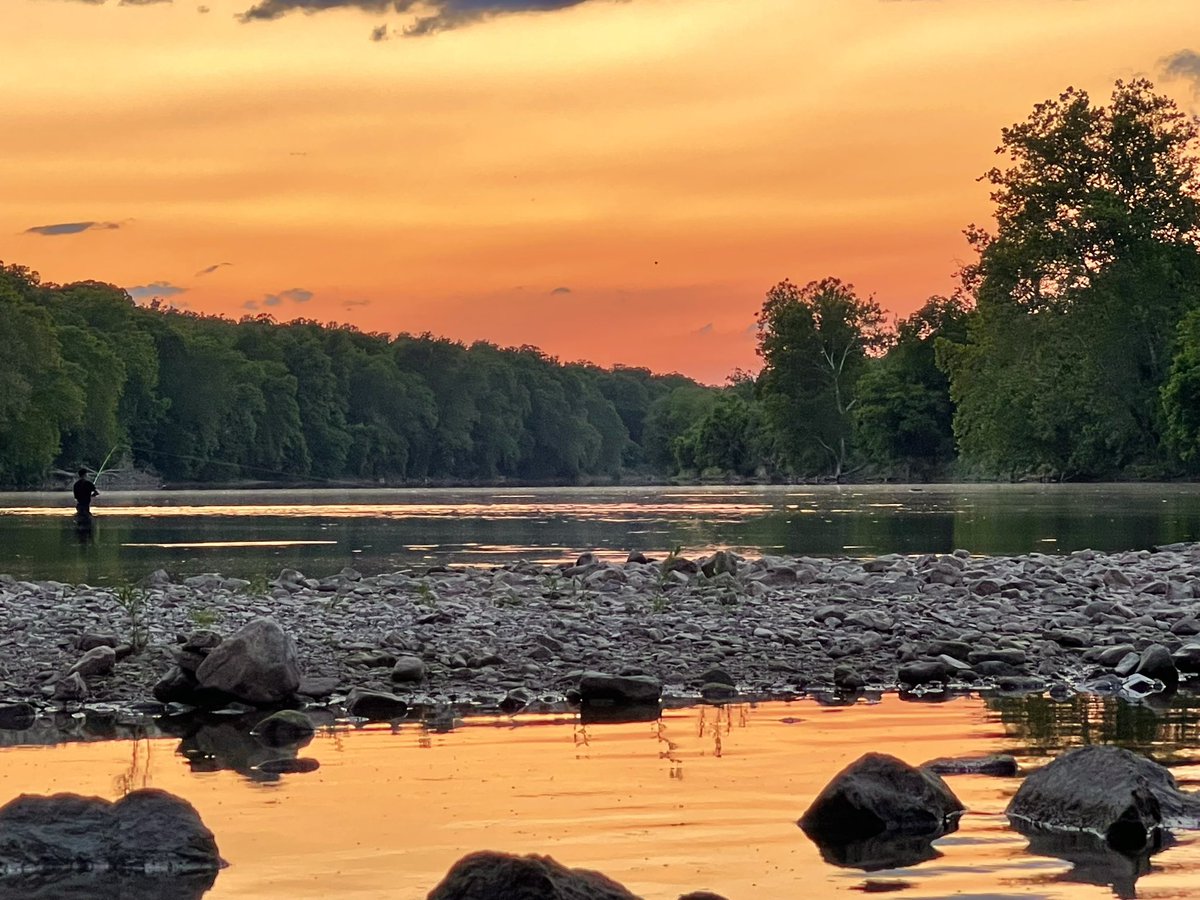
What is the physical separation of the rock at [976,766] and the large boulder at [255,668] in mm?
5395

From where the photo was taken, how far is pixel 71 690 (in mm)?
14633

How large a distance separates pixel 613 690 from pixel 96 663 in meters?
4.24

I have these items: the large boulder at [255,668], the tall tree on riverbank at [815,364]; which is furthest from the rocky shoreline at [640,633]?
the tall tree on riverbank at [815,364]

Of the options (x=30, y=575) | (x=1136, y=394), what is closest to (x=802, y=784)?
(x=30, y=575)

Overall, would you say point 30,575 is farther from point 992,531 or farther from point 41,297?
point 41,297

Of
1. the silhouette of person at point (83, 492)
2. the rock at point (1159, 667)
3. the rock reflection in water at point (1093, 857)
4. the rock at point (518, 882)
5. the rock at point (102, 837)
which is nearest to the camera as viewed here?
the rock at point (518, 882)

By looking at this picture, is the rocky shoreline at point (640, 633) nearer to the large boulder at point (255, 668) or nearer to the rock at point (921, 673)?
the rock at point (921, 673)

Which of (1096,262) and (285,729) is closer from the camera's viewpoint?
(285,729)

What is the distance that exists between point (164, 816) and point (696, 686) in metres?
7.35

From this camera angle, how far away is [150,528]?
52.6 meters

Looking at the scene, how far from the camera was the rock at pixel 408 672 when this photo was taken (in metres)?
15.5

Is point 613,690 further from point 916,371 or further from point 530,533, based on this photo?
point 916,371

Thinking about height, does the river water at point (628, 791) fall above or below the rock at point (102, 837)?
below

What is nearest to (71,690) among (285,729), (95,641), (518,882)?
(95,641)
